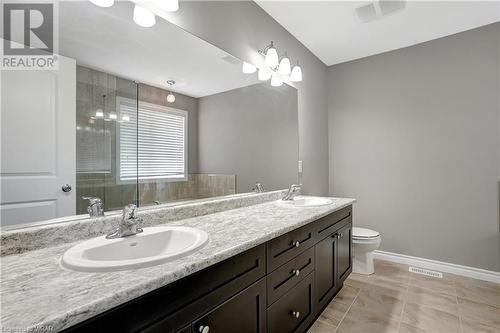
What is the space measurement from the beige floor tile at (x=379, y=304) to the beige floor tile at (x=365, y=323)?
0.16ft

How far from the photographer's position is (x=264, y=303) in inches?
43.8

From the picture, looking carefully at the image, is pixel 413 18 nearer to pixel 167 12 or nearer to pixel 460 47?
pixel 460 47

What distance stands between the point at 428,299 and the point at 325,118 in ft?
7.14

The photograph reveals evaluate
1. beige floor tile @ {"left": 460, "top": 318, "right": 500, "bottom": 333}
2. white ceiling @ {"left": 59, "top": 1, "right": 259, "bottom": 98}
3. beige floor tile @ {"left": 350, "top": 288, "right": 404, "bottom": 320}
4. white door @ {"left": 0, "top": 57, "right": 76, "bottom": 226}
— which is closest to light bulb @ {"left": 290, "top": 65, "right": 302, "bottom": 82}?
white ceiling @ {"left": 59, "top": 1, "right": 259, "bottom": 98}

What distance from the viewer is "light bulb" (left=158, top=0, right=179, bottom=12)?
1285 millimetres

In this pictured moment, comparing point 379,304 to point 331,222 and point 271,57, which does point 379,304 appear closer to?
point 331,222

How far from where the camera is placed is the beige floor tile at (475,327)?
5.30 feet

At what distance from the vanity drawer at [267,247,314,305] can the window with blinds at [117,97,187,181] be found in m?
0.79

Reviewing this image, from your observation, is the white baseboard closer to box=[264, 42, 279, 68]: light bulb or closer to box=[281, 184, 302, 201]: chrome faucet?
box=[281, 184, 302, 201]: chrome faucet

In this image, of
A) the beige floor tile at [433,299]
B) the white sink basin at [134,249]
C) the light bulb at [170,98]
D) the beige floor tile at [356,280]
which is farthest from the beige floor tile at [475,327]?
the light bulb at [170,98]

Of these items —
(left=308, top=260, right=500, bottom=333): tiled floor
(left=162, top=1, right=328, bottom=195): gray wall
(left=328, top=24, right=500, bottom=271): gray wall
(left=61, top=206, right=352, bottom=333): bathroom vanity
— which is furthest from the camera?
(left=328, top=24, right=500, bottom=271): gray wall

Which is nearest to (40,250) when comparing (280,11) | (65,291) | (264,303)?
(65,291)

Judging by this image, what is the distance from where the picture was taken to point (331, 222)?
5.95 feet

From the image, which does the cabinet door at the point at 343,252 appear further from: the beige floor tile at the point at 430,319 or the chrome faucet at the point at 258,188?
the chrome faucet at the point at 258,188
